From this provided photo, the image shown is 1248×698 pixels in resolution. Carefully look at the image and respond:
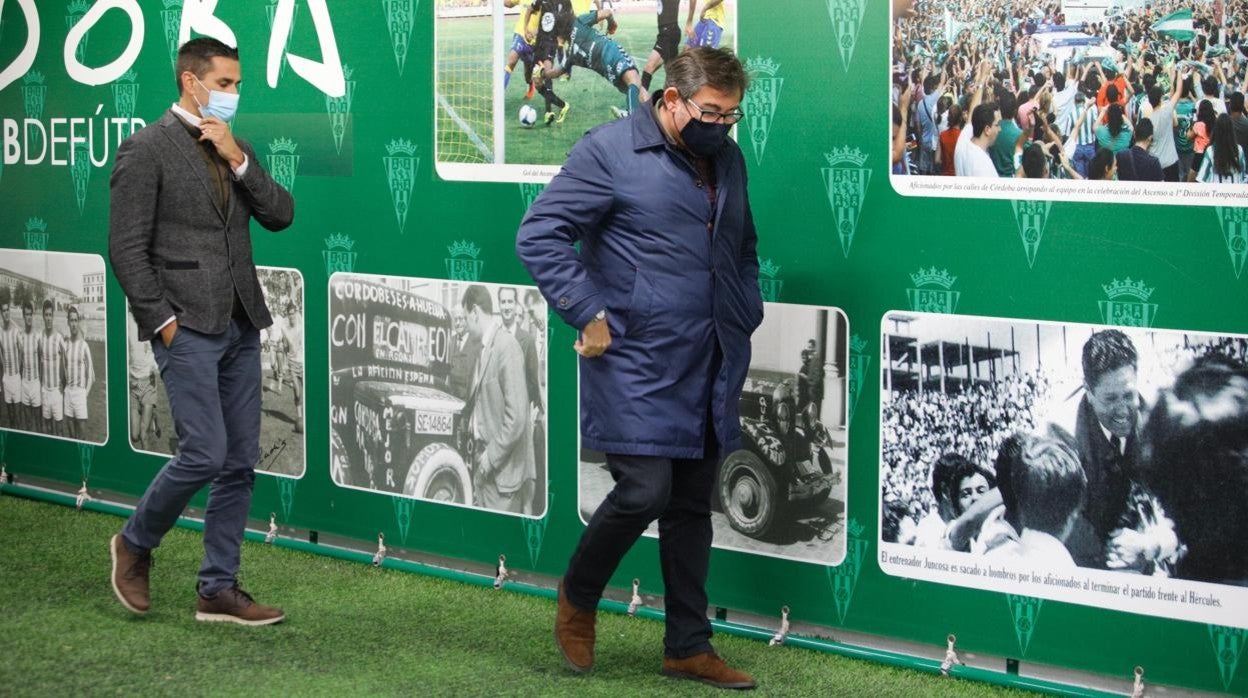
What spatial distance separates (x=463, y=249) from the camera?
523 cm

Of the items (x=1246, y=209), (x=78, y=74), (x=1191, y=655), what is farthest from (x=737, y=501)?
(x=78, y=74)

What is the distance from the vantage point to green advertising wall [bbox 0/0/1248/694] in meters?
4.06

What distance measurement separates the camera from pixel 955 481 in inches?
171

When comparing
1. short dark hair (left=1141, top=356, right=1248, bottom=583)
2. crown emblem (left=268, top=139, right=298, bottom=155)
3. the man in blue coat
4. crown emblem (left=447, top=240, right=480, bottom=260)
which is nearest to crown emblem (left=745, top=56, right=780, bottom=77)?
the man in blue coat

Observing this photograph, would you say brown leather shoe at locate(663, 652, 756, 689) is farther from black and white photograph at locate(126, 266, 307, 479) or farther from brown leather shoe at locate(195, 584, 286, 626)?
black and white photograph at locate(126, 266, 307, 479)

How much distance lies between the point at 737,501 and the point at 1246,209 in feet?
5.28

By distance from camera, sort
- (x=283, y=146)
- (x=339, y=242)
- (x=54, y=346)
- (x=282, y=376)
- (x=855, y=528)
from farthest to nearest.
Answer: (x=54, y=346), (x=282, y=376), (x=283, y=146), (x=339, y=242), (x=855, y=528)

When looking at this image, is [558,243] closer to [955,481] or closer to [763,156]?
[763,156]

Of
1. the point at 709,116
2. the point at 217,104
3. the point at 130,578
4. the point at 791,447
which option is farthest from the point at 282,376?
the point at 709,116

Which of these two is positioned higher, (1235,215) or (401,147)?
(401,147)

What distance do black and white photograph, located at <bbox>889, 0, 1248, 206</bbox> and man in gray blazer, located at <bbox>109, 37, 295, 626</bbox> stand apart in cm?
181

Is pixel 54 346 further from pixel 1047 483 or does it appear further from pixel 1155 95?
pixel 1155 95

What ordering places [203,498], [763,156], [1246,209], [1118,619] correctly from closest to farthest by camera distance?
1. [1246,209]
2. [1118,619]
3. [763,156]
4. [203,498]

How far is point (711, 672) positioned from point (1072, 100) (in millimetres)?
1662
